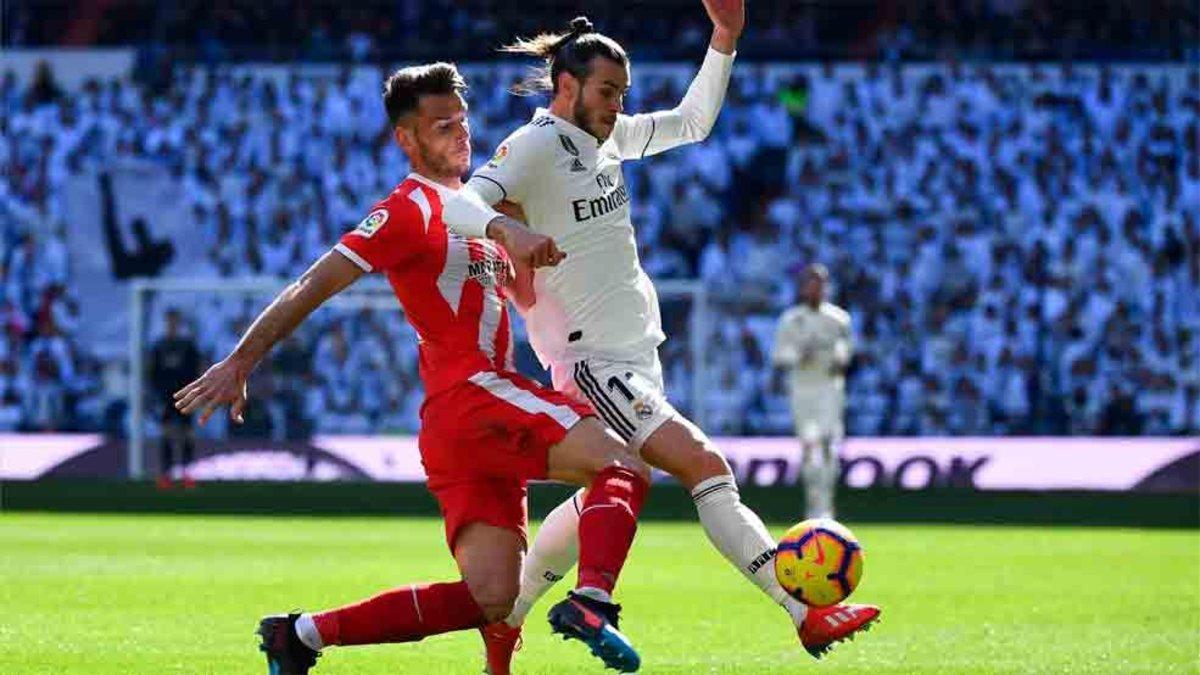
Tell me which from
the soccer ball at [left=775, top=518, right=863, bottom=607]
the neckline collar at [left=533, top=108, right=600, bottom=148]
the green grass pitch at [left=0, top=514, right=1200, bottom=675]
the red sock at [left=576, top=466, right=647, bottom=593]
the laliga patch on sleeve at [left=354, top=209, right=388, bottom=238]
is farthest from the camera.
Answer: the green grass pitch at [left=0, top=514, right=1200, bottom=675]

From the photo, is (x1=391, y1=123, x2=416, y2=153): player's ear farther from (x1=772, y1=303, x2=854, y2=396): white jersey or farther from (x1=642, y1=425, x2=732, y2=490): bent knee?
(x1=772, y1=303, x2=854, y2=396): white jersey

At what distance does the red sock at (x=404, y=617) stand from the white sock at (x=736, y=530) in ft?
3.06

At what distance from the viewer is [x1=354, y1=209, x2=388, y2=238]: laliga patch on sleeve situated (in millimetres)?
7312

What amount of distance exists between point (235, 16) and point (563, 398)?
994 inches

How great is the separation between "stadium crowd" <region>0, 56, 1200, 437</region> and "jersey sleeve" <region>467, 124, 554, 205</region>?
683 inches

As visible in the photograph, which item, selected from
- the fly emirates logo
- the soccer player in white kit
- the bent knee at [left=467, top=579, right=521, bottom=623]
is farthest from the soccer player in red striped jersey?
the fly emirates logo

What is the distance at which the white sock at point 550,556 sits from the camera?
327 inches

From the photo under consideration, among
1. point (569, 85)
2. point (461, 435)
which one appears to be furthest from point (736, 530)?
point (569, 85)

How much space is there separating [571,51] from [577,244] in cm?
71

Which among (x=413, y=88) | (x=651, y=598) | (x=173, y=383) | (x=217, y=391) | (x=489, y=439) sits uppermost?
(x=413, y=88)

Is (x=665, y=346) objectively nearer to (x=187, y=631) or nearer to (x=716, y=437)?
(x=716, y=437)

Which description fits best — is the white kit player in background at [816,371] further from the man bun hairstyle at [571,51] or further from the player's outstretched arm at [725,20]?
the man bun hairstyle at [571,51]

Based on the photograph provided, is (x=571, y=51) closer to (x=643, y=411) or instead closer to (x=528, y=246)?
(x=643, y=411)

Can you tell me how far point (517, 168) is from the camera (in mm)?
8055
